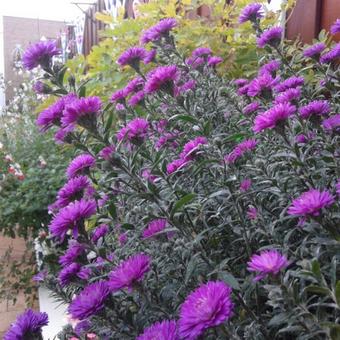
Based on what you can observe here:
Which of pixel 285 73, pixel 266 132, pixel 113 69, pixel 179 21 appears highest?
pixel 179 21

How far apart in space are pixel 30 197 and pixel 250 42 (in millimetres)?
1492

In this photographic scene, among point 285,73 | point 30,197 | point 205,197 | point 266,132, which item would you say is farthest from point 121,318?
point 30,197

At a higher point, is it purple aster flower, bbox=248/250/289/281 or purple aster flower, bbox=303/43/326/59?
purple aster flower, bbox=303/43/326/59

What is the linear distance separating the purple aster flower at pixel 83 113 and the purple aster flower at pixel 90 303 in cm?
31

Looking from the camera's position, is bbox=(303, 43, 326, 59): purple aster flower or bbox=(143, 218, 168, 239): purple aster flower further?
bbox=(303, 43, 326, 59): purple aster flower

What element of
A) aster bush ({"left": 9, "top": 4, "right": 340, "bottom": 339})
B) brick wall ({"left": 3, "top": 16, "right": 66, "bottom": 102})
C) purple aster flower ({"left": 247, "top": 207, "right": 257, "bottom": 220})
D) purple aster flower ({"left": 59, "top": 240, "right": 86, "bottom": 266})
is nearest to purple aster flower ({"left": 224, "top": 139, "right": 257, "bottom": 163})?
aster bush ({"left": 9, "top": 4, "right": 340, "bottom": 339})

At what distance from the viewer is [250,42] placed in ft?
7.11

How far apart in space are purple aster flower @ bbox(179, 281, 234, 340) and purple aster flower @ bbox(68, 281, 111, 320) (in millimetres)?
195

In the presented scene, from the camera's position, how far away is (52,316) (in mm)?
2059

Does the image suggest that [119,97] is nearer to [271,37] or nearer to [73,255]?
[271,37]

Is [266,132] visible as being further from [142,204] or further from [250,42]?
[250,42]

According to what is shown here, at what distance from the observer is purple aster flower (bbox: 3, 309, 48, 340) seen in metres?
0.71

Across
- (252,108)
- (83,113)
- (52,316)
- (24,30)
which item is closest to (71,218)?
(83,113)

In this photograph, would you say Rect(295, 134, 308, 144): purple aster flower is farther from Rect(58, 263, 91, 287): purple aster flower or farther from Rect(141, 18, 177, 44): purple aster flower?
Rect(141, 18, 177, 44): purple aster flower
